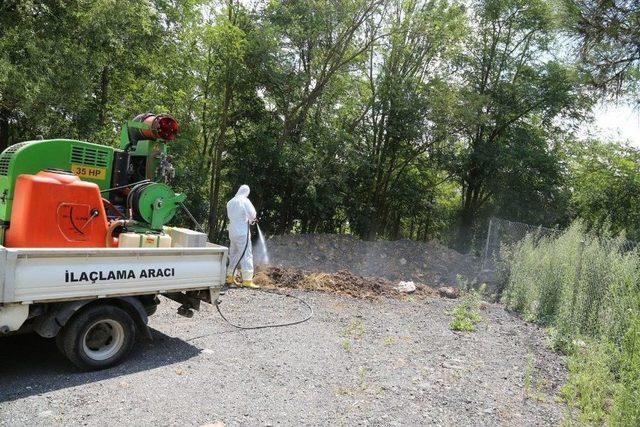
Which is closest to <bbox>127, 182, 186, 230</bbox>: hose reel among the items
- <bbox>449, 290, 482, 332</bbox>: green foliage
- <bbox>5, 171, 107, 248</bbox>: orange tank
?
<bbox>5, 171, 107, 248</bbox>: orange tank

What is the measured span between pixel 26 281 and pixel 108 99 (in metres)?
10.8

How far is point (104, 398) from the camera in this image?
13.3ft

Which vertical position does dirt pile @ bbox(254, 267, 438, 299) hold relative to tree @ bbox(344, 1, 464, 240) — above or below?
below

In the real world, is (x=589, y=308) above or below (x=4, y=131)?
below

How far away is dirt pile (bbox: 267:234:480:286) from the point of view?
12.2m

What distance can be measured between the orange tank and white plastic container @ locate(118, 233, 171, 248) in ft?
0.83

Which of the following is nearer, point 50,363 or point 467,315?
point 50,363

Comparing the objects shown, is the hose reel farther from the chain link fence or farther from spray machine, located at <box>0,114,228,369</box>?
the chain link fence

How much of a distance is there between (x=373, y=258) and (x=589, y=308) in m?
7.22

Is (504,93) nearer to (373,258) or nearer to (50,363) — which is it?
(373,258)

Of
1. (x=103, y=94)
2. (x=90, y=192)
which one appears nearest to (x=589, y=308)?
(x=90, y=192)

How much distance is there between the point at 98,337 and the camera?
15.4 feet

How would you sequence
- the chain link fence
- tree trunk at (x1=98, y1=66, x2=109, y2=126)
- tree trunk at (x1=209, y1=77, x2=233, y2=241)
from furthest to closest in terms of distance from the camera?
tree trunk at (x1=209, y1=77, x2=233, y2=241)
tree trunk at (x1=98, y1=66, x2=109, y2=126)
the chain link fence

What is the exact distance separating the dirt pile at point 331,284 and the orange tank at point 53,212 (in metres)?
4.24
